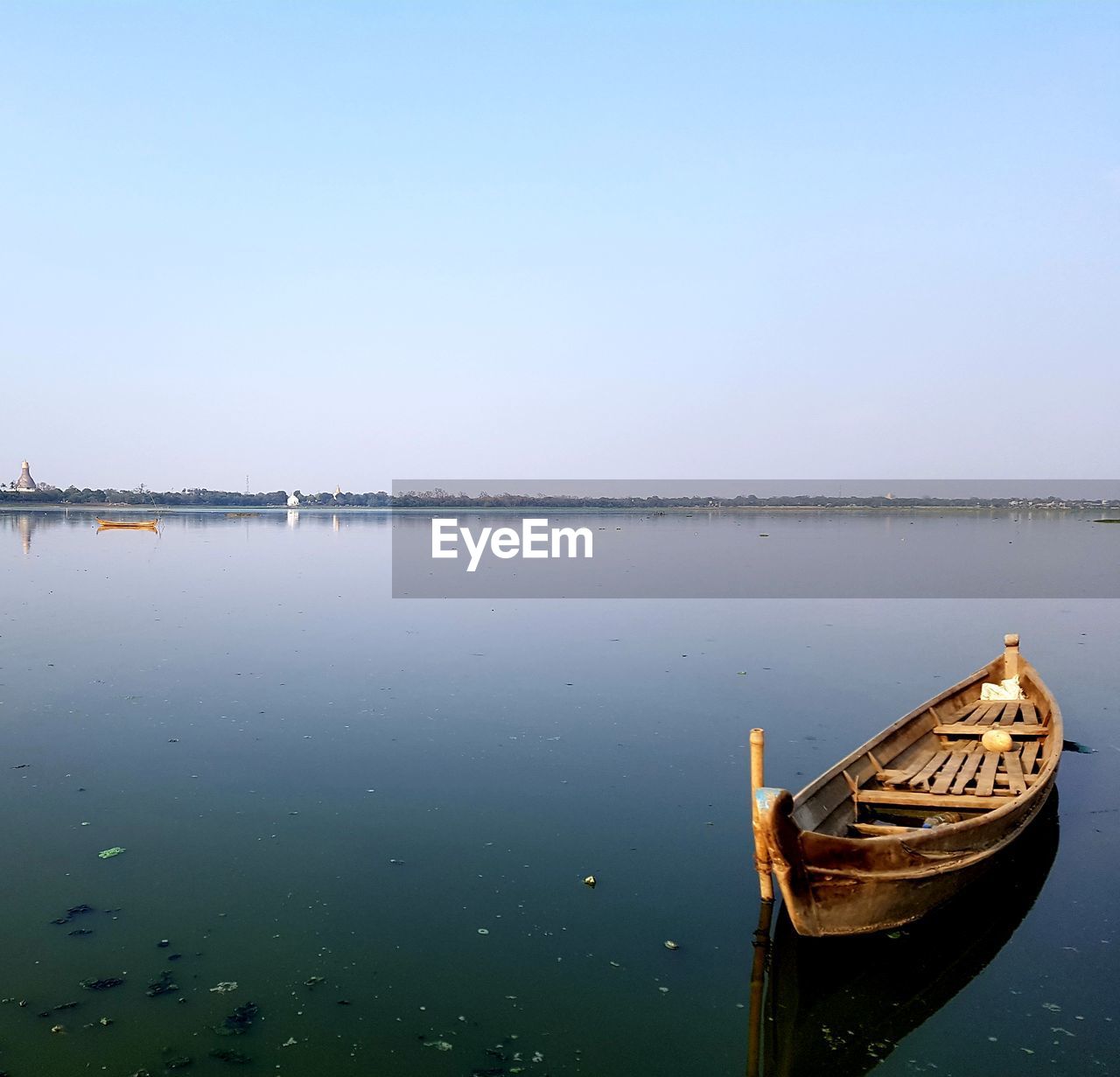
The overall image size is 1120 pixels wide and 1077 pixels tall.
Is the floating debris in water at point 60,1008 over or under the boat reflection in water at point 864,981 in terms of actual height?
over

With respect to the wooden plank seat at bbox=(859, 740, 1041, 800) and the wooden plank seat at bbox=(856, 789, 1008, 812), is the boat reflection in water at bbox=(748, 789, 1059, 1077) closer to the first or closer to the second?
the wooden plank seat at bbox=(856, 789, 1008, 812)

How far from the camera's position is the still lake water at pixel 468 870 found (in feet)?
20.4

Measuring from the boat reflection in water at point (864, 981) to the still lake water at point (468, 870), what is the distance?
0.14 ft

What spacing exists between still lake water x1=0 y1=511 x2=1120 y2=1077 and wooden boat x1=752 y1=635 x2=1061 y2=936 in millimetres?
504

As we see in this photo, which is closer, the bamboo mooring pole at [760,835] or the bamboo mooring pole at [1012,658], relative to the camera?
the bamboo mooring pole at [760,835]

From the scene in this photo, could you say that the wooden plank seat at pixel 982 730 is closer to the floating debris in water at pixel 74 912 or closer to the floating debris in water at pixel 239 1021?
the floating debris in water at pixel 239 1021

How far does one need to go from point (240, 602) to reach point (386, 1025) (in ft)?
78.5

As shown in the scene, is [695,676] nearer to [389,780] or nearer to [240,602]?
[389,780]

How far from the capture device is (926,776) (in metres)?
10.4

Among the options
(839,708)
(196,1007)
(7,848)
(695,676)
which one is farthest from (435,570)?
(196,1007)

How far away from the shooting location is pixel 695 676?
18.0 metres

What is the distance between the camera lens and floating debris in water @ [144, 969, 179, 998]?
6.52 metres

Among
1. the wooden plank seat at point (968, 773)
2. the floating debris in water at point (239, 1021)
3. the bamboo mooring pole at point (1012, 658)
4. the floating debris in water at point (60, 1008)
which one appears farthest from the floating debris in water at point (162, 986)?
the bamboo mooring pole at point (1012, 658)

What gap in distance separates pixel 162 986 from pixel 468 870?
3043 mm
